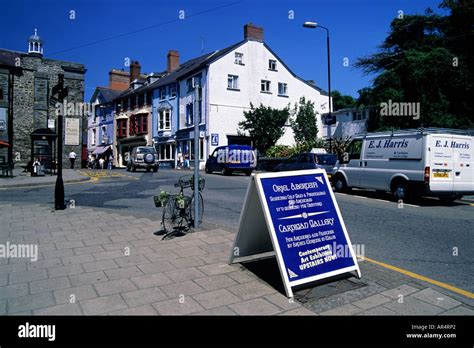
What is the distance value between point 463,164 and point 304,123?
24778 millimetres

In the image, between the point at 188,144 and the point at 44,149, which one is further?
the point at 188,144

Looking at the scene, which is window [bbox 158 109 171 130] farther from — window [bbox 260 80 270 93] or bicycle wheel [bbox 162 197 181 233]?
bicycle wheel [bbox 162 197 181 233]

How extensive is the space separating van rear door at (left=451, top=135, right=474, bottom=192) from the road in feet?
2.23

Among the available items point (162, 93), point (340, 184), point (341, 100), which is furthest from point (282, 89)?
point (341, 100)

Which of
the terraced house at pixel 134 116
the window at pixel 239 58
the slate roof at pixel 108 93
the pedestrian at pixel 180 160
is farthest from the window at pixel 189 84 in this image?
the slate roof at pixel 108 93

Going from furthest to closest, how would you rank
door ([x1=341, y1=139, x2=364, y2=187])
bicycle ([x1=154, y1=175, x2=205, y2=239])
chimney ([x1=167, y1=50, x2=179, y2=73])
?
1. chimney ([x1=167, y1=50, x2=179, y2=73])
2. door ([x1=341, y1=139, x2=364, y2=187])
3. bicycle ([x1=154, y1=175, x2=205, y2=239])

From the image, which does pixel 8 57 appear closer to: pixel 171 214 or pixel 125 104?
pixel 125 104

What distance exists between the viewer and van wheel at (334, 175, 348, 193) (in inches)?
569

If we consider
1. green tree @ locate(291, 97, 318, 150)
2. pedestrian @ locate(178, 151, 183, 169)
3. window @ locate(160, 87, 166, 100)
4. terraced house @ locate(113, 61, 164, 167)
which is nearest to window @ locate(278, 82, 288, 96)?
green tree @ locate(291, 97, 318, 150)

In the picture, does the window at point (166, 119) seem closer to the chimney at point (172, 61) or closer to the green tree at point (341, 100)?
the chimney at point (172, 61)

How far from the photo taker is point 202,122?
110 ft

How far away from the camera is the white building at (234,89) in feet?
107

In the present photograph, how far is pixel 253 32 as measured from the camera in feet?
115
